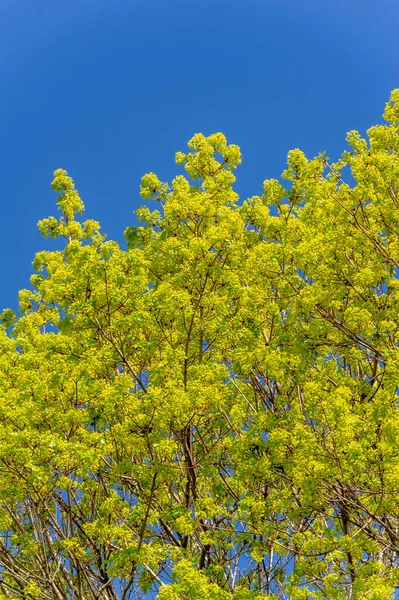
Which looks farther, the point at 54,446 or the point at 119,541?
the point at 119,541

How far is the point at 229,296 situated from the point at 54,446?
3467 millimetres

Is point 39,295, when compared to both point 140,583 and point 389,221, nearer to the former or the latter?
point 140,583

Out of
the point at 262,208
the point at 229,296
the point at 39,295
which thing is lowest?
the point at 229,296

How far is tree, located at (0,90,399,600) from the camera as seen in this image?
7043 mm

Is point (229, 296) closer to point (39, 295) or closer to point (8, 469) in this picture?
point (8, 469)

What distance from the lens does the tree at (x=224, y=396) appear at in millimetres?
7043

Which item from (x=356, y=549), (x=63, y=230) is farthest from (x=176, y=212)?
(x=356, y=549)

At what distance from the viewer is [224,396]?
8.54 meters

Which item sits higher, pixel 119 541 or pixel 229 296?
pixel 229 296

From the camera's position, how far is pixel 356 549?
6883 millimetres

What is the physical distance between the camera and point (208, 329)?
27.2ft

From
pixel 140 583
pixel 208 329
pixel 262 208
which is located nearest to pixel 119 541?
pixel 140 583

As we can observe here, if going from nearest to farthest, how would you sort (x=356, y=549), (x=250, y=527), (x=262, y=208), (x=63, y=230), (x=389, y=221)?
(x=356, y=549) → (x=250, y=527) → (x=389, y=221) → (x=262, y=208) → (x=63, y=230)

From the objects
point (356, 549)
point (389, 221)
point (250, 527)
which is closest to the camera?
point (356, 549)
